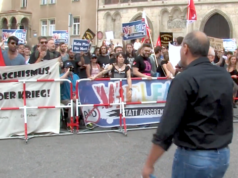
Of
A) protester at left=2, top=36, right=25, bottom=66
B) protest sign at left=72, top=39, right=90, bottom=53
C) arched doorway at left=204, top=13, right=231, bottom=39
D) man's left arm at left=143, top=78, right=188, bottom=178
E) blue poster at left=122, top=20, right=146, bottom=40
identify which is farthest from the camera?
arched doorway at left=204, top=13, right=231, bottom=39

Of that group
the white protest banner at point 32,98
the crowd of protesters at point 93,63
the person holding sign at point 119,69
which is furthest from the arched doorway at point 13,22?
the white protest banner at point 32,98

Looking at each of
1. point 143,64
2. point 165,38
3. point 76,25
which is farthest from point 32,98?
point 76,25

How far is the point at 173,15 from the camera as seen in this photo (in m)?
32.7

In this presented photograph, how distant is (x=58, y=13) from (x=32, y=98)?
1275 inches

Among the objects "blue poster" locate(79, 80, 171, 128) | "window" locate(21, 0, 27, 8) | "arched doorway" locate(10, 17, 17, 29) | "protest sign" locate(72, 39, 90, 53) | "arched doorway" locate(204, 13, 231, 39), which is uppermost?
"window" locate(21, 0, 27, 8)

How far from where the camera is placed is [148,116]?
8.68 metres

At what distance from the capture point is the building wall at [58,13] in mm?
36928

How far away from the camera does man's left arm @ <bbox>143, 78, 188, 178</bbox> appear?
2.59 m

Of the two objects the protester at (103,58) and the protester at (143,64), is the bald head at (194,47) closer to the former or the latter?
the protester at (143,64)

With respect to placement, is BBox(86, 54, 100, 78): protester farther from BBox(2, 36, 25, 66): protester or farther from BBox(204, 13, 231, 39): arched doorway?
BBox(204, 13, 231, 39): arched doorway

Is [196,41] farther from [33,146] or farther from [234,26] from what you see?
[234,26]

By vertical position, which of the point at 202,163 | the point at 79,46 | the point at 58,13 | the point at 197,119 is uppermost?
the point at 58,13

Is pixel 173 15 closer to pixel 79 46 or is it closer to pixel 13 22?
pixel 13 22

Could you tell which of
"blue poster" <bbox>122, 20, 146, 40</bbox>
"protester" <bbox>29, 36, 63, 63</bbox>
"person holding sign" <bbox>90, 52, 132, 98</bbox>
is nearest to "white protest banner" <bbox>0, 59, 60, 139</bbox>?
"protester" <bbox>29, 36, 63, 63</bbox>
